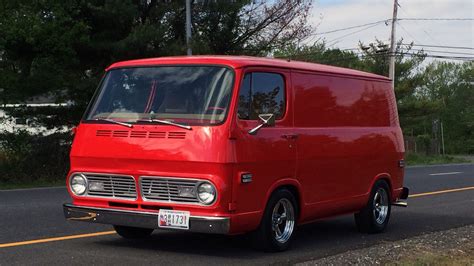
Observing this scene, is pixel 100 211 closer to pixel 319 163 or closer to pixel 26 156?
pixel 319 163

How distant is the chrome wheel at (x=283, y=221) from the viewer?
768 cm

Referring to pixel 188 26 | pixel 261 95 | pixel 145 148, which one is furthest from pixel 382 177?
pixel 188 26

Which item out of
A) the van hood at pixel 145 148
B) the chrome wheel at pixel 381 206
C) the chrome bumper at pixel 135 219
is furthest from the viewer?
the chrome wheel at pixel 381 206

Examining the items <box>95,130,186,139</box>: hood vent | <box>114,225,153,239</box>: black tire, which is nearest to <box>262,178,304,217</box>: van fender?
<box>95,130,186,139</box>: hood vent

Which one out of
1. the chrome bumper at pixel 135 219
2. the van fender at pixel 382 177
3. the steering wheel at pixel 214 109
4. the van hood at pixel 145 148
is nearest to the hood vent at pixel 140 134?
the van hood at pixel 145 148

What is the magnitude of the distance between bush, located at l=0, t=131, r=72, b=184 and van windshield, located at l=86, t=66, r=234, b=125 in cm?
1151

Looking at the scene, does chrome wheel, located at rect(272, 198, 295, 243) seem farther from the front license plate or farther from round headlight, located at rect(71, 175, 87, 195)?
round headlight, located at rect(71, 175, 87, 195)

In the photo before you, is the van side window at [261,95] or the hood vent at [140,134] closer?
the hood vent at [140,134]

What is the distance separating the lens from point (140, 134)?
7.22m

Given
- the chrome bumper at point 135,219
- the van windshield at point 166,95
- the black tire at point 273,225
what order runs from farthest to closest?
the black tire at point 273,225 → the van windshield at point 166,95 → the chrome bumper at point 135,219

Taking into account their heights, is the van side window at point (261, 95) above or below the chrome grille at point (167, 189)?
above

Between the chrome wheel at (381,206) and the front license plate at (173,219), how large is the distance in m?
3.95

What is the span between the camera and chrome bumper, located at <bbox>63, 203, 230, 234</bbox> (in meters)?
6.75

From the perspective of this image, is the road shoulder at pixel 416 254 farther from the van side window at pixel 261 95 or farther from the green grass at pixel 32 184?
the green grass at pixel 32 184
